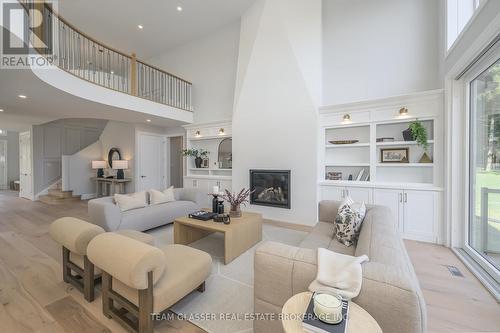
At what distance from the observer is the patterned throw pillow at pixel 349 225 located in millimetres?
2207

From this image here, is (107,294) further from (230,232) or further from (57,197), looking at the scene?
(57,197)

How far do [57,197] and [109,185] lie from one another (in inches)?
56.1

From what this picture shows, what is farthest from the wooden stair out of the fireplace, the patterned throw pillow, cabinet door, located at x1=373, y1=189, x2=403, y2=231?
cabinet door, located at x1=373, y1=189, x2=403, y2=231

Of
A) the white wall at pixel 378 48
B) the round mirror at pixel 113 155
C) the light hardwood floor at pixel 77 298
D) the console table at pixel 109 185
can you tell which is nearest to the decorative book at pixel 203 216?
the light hardwood floor at pixel 77 298

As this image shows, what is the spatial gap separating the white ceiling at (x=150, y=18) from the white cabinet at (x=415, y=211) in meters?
5.00

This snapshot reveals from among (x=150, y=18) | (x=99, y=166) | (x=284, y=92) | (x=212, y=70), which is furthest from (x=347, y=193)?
(x=99, y=166)

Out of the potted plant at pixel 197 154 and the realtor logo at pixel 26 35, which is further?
the potted plant at pixel 197 154

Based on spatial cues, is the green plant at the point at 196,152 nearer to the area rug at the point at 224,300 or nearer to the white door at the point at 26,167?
the area rug at the point at 224,300

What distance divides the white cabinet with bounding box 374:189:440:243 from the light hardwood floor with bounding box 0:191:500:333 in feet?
0.77

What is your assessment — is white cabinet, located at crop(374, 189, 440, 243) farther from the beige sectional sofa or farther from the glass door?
the beige sectional sofa

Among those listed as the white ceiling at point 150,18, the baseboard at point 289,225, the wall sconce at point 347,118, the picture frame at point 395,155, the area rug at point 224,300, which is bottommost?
the area rug at point 224,300

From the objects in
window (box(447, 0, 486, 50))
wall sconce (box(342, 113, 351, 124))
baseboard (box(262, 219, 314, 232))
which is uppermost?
window (box(447, 0, 486, 50))

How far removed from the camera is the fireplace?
4.48 meters

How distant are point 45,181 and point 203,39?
715 cm
